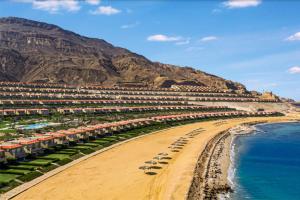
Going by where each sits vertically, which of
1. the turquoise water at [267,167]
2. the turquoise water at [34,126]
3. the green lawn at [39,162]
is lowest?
the turquoise water at [267,167]

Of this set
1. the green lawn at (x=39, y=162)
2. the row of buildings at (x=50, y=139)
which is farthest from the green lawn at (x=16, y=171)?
the green lawn at (x=39, y=162)

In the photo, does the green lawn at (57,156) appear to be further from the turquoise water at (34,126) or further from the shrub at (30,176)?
the turquoise water at (34,126)

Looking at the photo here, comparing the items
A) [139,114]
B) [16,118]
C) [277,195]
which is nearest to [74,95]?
[139,114]

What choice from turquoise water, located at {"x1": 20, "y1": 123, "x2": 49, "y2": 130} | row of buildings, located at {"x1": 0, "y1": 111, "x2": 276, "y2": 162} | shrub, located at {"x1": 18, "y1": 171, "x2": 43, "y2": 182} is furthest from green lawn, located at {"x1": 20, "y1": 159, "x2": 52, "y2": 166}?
turquoise water, located at {"x1": 20, "y1": 123, "x2": 49, "y2": 130}

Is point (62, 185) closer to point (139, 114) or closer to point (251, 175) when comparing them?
point (251, 175)

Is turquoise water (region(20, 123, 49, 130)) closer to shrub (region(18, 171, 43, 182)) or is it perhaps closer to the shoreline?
the shoreline

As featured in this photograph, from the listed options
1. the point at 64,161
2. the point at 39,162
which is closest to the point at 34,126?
the point at 64,161
